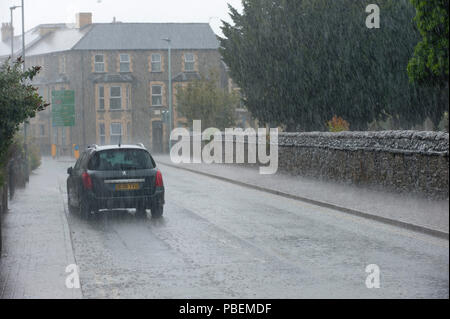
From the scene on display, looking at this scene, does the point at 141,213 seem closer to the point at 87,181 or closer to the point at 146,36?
the point at 87,181

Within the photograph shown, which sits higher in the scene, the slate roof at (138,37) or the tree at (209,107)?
the slate roof at (138,37)

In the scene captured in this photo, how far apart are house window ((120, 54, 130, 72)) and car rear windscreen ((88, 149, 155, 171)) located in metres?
56.0

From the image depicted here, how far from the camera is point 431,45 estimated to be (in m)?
18.1

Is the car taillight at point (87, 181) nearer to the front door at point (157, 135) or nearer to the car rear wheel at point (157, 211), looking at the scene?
the car rear wheel at point (157, 211)

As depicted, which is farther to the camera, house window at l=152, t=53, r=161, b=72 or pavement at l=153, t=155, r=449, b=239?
house window at l=152, t=53, r=161, b=72

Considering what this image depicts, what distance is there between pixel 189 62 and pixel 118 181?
57.2 m

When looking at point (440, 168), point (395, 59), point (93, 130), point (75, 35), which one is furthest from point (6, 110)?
point (75, 35)

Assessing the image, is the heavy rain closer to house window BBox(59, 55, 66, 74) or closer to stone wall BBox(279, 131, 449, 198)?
stone wall BBox(279, 131, 449, 198)

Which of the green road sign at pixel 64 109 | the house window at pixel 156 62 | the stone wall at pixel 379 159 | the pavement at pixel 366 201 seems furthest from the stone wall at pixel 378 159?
the house window at pixel 156 62

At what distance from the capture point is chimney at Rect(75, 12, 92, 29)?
74.8 metres

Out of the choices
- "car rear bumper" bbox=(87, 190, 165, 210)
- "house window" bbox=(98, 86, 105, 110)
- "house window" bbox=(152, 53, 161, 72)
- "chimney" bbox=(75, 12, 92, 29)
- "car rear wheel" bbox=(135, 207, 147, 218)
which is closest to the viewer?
Answer: "car rear bumper" bbox=(87, 190, 165, 210)

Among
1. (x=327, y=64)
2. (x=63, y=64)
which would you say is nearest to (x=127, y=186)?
(x=327, y=64)

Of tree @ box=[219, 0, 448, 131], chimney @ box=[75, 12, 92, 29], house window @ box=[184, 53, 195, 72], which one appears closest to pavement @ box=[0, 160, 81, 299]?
tree @ box=[219, 0, 448, 131]

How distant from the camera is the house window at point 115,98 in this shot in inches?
2781
